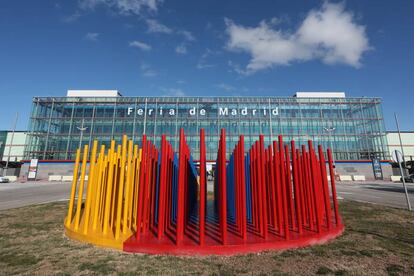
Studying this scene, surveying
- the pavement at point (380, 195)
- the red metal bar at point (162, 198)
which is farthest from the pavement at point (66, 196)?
the red metal bar at point (162, 198)

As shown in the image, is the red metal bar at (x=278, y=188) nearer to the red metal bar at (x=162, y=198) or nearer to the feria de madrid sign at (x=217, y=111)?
the red metal bar at (x=162, y=198)

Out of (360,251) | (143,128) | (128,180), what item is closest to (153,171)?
(128,180)

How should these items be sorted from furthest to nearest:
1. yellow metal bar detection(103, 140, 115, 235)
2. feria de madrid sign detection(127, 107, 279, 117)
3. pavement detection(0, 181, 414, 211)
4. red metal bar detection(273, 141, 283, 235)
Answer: feria de madrid sign detection(127, 107, 279, 117) < pavement detection(0, 181, 414, 211) < yellow metal bar detection(103, 140, 115, 235) < red metal bar detection(273, 141, 283, 235)

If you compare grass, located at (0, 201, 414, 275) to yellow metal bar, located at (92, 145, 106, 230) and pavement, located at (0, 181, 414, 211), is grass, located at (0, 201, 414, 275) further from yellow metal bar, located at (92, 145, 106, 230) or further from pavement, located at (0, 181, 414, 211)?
pavement, located at (0, 181, 414, 211)

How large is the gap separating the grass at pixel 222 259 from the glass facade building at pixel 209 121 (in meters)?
40.5

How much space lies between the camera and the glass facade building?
46.9 metres

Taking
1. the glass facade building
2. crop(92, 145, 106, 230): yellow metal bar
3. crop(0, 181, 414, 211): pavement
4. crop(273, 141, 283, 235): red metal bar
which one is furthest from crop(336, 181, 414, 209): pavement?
the glass facade building

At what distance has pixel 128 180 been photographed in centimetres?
617

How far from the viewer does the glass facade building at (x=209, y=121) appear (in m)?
46.9

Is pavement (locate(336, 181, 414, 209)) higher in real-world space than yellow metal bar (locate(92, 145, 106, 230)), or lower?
lower

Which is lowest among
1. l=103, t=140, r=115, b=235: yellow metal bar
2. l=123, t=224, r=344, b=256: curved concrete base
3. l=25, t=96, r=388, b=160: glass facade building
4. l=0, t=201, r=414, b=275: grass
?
l=0, t=201, r=414, b=275: grass

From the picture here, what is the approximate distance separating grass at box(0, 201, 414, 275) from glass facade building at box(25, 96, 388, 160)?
40498mm

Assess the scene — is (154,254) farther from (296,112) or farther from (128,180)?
(296,112)

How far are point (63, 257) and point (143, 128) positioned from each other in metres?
44.4
